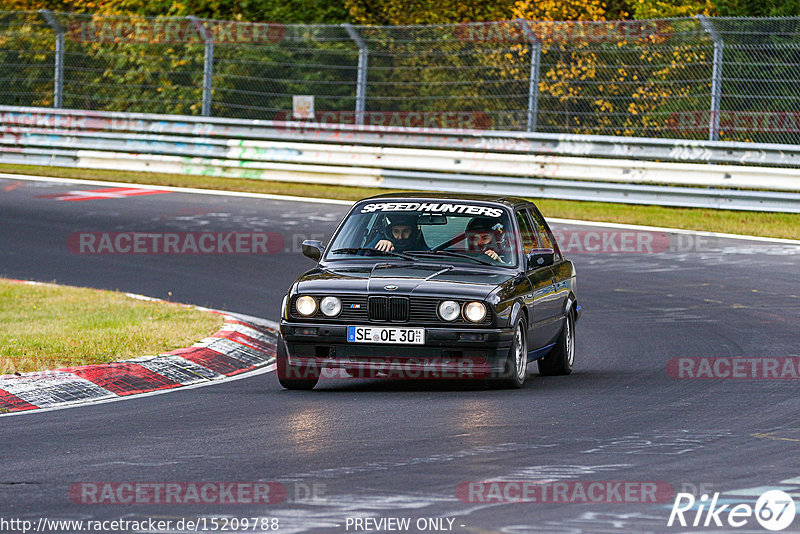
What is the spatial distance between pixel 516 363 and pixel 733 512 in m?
3.85

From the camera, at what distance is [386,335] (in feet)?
30.9

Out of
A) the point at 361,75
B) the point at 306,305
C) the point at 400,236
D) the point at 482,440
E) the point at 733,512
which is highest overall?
the point at 361,75

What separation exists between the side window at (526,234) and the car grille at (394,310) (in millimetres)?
1496

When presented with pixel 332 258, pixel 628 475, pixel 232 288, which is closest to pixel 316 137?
pixel 232 288

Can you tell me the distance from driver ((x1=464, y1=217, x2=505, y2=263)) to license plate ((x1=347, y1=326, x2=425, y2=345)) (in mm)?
1316

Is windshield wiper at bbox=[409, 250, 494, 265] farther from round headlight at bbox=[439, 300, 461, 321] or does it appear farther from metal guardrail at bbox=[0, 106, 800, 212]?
metal guardrail at bbox=[0, 106, 800, 212]

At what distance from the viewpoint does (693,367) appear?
1070cm

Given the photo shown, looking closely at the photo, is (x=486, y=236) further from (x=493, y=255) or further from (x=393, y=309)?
(x=393, y=309)

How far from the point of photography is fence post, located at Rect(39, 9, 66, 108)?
2672cm

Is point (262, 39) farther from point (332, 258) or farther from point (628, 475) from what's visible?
point (628, 475)

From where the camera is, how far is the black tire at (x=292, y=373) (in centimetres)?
965

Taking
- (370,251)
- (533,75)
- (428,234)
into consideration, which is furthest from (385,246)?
(533,75)

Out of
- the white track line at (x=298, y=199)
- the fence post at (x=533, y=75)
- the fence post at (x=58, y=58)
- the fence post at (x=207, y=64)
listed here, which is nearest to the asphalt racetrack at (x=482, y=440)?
the white track line at (x=298, y=199)

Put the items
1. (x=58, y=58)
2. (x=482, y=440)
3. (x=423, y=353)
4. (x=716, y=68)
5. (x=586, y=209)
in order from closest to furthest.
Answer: (x=482, y=440) → (x=423, y=353) → (x=716, y=68) → (x=586, y=209) → (x=58, y=58)
